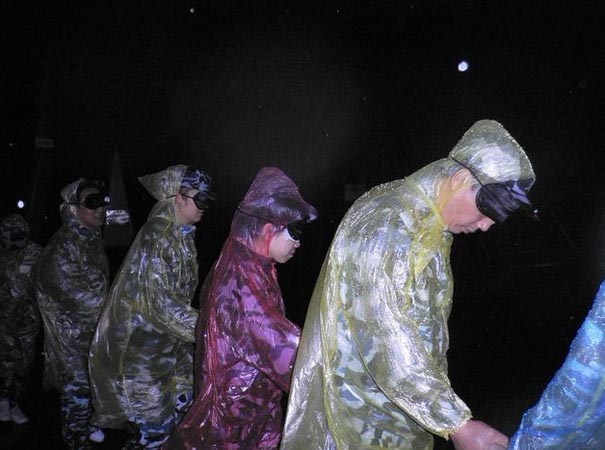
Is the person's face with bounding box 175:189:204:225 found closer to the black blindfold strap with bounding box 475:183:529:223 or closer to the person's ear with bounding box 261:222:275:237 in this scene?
the person's ear with bounding box 261:222:275:237

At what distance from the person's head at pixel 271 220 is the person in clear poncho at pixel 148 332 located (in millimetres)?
736

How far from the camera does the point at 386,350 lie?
1.44m

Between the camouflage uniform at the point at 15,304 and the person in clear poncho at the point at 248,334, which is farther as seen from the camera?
the camouflage uniform at the point at 15,304

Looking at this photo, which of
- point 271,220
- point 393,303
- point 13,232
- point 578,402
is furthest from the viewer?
point 13,232

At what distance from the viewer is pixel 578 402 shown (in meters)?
1.10

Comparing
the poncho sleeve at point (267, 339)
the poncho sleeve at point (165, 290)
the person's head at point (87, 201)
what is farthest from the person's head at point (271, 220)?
the person's head at point (87, 201)

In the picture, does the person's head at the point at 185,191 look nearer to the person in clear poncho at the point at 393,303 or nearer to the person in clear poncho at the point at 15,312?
the person in clear poncho at the point at 393,303

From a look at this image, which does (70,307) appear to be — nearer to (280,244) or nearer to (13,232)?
(13,232)

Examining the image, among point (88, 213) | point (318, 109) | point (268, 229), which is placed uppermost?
point (318, 109)

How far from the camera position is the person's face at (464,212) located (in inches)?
61.2

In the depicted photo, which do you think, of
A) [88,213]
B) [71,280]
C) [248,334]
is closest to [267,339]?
[248,334]

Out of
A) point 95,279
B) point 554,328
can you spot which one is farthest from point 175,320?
point 554,328

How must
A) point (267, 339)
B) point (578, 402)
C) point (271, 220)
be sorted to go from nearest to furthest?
1. point (578, 402)
2. point (267, 339)
3. point (271, 220)

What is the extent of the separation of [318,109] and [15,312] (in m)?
4.44
